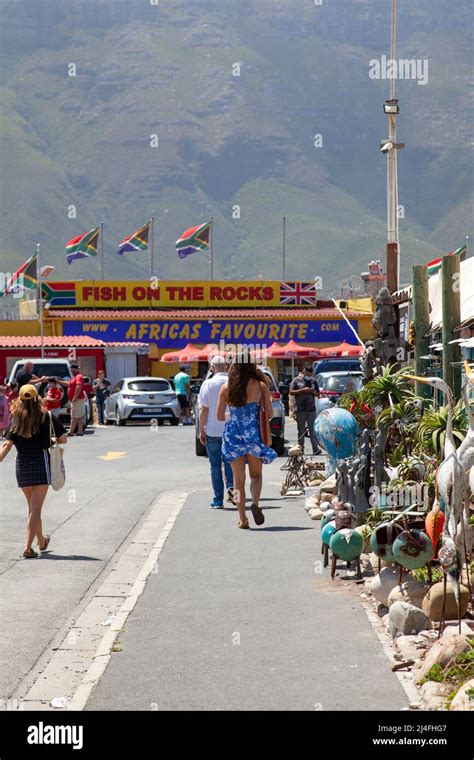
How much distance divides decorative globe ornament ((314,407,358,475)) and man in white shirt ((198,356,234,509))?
→ 1699 mm

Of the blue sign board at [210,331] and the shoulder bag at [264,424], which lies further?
the blue sign board at [210,331]

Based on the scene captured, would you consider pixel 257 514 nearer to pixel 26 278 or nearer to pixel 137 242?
pixel 26 278

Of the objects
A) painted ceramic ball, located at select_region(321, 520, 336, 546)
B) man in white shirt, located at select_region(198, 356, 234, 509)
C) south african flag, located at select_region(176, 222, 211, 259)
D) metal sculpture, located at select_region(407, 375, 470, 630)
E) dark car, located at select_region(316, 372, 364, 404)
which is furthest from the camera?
south african flag, located at select_region(176, 222, 211, 259)

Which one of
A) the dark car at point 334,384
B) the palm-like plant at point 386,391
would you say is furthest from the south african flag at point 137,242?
the palm-like plant at point 386,391

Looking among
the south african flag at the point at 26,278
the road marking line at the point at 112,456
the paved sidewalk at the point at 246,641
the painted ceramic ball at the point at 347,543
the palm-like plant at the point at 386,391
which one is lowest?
the paved sidewalk at the point at 246,641

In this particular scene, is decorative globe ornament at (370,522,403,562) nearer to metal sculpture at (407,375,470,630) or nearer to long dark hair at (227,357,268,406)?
metal sculpture at (407,375,470,630)

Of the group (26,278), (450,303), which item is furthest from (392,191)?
(26,278)

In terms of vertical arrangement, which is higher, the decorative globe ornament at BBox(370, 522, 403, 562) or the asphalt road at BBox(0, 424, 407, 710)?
the decorative globe ornament at BBox(370, 522, 403, 562)

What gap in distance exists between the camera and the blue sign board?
55156 millimetres

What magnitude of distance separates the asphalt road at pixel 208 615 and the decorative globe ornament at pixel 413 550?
19.5 inches

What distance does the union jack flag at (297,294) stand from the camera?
5859 centimetres

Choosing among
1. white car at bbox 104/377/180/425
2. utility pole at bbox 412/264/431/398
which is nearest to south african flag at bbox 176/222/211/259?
white car at bbox 104/377/180/425

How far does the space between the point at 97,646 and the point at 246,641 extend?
0.96 meters

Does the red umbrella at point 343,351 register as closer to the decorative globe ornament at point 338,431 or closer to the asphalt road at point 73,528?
the asphalt road at point 73,528
